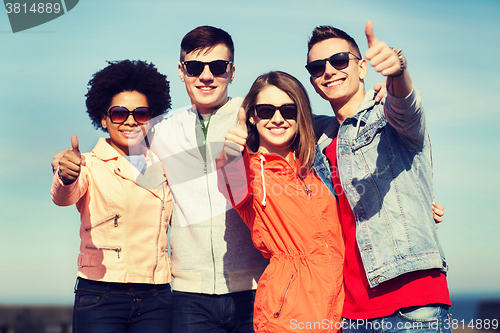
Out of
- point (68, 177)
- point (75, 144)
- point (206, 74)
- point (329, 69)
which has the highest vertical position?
point (206, 74)

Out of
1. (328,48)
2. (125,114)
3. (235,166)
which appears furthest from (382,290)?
(125,114)

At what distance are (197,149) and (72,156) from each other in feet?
3.69

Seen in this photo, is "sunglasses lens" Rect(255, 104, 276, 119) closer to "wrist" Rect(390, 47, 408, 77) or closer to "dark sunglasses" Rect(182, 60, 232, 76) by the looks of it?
"dark sunglasses" Rect(182, 60, 232, 76)

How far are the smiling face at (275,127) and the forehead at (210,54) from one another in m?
0.68

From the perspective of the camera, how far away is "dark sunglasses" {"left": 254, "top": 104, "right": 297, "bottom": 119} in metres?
3.33

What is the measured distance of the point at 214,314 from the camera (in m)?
3.45

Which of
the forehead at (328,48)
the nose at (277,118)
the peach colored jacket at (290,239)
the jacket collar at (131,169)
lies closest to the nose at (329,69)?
the forehead at (328,48)

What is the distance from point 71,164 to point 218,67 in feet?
5.28

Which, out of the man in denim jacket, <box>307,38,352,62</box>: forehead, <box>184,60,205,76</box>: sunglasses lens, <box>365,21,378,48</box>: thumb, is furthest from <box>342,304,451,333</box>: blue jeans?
<box>184,60,205,76</box>: sunglasses lens

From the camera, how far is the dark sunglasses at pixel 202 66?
376cm

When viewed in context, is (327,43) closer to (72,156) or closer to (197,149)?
(197,149)

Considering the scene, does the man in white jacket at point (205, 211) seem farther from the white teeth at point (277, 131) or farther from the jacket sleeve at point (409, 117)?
the jacket sleeve at point (409, 117)

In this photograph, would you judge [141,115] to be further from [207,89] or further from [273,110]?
[273,110]

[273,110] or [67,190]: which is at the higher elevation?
[273,110]
